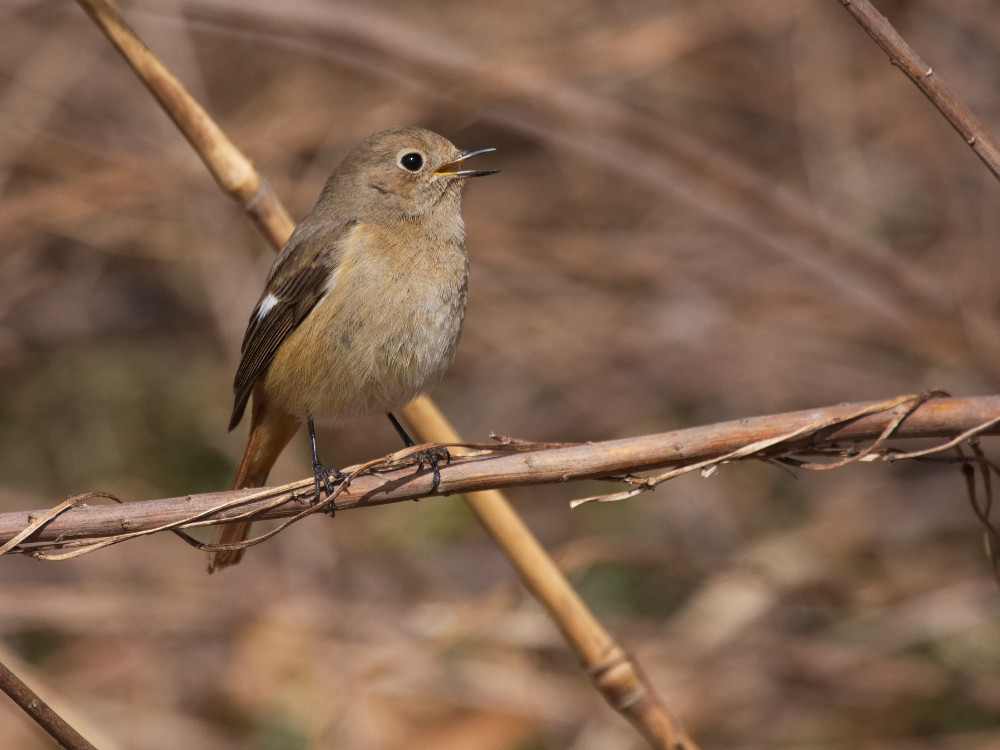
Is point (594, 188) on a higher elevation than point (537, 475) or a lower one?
higher

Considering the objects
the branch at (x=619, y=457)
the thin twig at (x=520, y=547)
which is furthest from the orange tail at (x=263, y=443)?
the branch at (x=619, y=457)

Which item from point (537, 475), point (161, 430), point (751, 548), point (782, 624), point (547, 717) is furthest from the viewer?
point (161, 430)

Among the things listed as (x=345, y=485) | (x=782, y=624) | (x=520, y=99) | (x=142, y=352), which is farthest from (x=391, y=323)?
(x=142, y=352)

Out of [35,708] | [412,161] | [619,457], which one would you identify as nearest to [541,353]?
[412,161]

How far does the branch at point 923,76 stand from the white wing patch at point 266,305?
2112 millimetres

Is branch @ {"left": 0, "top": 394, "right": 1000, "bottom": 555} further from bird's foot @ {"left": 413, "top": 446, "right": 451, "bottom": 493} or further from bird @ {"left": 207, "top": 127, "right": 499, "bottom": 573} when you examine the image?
bird @ {"left": 207, "top": 127, "right": 499, "bottom": 573}

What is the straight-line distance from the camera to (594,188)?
678 cm

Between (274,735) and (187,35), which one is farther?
(187,35)

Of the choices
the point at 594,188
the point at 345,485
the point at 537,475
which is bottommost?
the point at 537,475

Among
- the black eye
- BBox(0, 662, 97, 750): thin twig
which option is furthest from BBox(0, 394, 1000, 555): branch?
the black eye

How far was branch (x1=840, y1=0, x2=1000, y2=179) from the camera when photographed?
2.15 m

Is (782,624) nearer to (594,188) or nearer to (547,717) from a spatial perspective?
(547,717)

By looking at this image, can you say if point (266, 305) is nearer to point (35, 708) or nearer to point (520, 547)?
point (520, 547)

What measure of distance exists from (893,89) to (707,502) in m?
2.63
